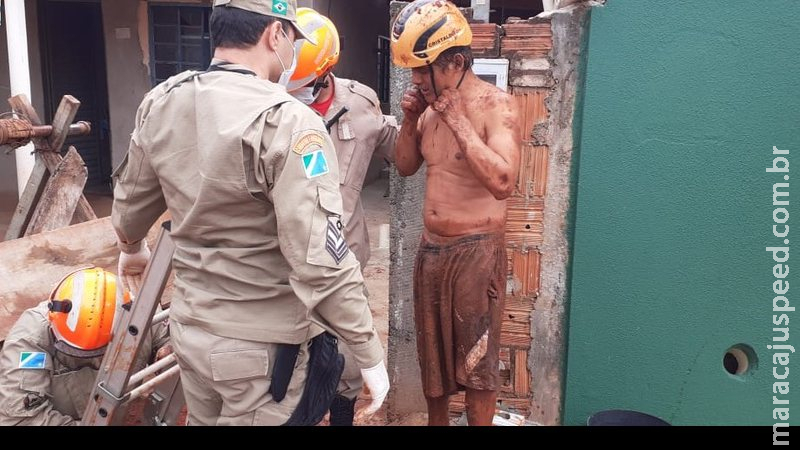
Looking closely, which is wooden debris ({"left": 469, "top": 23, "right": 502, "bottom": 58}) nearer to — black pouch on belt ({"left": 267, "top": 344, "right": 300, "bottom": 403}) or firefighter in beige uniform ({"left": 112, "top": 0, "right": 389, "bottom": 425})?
firefighter in beige uniform ({"left": 112, "top": 0, "right": 389, "bottom": 425})

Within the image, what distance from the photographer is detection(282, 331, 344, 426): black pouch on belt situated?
83.8 inches

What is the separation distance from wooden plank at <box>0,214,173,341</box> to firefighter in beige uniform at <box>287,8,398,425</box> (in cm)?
142

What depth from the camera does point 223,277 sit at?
2.01 meters

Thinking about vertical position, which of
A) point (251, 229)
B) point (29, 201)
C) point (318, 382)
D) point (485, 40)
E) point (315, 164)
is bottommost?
point (318, 382)

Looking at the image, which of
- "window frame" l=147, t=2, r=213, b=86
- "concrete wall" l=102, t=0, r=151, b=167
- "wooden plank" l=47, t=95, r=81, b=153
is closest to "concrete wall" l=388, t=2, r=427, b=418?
"wooden plank" l=47, t=95, r=81, b=153

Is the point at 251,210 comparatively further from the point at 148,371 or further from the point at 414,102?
the point at 414,102

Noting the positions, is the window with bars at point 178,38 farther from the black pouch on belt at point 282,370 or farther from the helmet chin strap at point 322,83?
the black pouch on belt at point 282,370

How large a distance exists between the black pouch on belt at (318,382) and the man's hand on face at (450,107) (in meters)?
1.04

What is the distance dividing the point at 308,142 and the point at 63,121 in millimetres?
2929

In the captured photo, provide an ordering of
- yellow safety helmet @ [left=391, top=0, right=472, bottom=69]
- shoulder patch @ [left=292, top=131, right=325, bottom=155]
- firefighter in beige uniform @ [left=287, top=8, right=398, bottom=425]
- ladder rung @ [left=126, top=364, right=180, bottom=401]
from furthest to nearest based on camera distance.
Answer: firefighter in beige uniform @ [left=287, top=8, right=398, bottom=425] < yellow safety helmet @ [left=391, top=0, right=472, bottom=69] < ladder rung @ [left=126, top=364, right=180, bottom=401] < shoulder patch @ [left=292, top=131, right=325, bottom=155]

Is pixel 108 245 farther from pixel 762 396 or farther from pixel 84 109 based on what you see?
pixel 84 109

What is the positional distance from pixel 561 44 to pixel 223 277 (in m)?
2.04

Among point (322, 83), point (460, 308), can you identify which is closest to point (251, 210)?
point (460, 308)

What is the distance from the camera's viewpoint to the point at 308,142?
1865 mm
